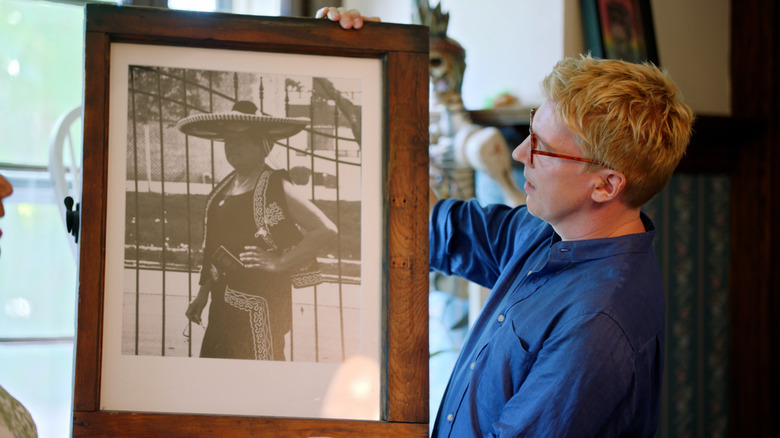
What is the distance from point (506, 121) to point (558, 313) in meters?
1.11

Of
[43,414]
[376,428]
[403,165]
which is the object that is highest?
[403,165]

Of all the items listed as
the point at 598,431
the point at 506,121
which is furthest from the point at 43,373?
the point at 598,431

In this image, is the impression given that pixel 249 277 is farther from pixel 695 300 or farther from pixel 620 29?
pixel 695 300

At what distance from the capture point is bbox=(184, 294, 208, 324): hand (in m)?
1.10

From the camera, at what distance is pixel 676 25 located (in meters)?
2.42

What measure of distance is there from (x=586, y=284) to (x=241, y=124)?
2.03 feet

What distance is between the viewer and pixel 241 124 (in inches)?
44.4

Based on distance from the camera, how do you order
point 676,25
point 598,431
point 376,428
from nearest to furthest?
point 598,431 < point 376,428 < point 676,25

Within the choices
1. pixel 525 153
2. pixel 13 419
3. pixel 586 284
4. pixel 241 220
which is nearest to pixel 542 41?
pixel 525 153

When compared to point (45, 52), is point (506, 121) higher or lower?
lower

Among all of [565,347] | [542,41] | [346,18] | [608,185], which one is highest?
[542,41]

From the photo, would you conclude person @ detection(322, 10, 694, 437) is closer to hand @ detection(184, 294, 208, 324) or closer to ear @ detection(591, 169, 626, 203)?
ear @ detection(591, 169, 626, 203)

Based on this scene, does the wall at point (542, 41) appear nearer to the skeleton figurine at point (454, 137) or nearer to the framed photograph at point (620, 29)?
the framed photograph at point (620, 29)

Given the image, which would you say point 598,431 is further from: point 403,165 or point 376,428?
point 403,165
